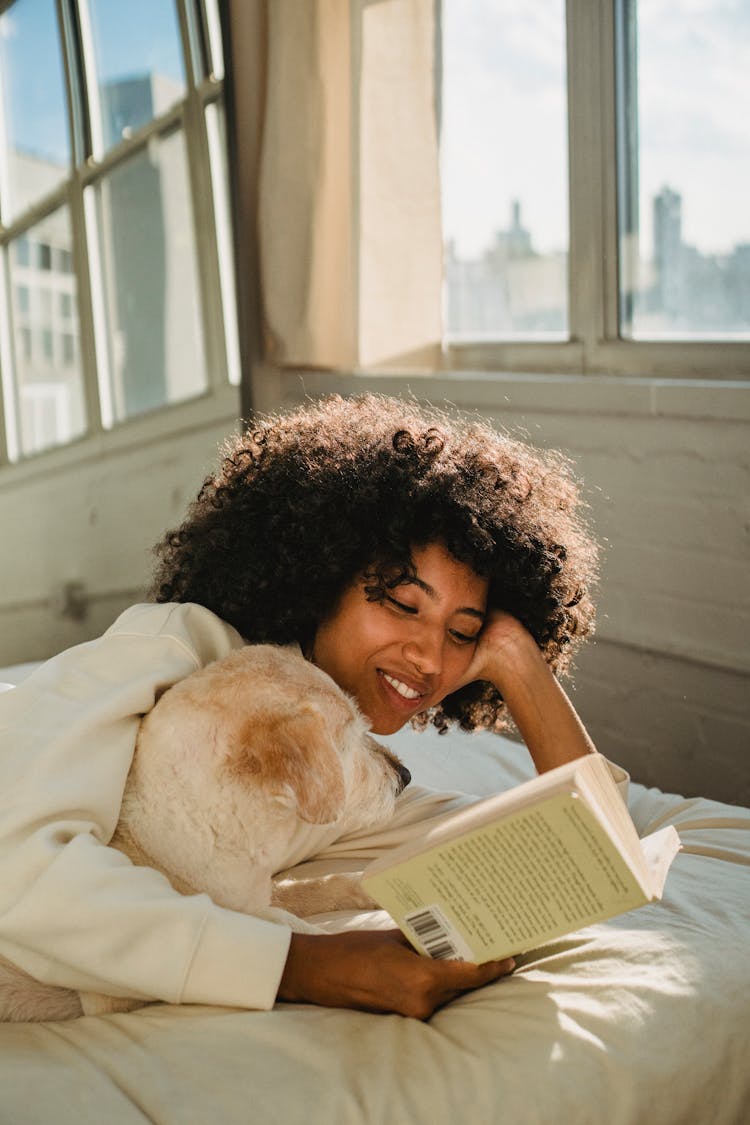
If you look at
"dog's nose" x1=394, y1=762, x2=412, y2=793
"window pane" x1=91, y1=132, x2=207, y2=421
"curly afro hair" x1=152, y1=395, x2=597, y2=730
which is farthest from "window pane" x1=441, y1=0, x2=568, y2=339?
"dog's nose" x1=394, y1=762, x2=412, y2=793

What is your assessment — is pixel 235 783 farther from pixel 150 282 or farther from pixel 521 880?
A: pixel 150 282

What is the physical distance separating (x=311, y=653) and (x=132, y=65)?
2.40 m

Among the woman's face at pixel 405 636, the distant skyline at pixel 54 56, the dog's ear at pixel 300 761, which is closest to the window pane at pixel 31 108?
the distant skyline at pixel 54 56

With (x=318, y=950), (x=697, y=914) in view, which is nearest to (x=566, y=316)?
(x=697, y=914)

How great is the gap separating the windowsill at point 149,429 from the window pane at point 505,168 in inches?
27.6

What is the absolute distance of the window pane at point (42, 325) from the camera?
10.8 ft

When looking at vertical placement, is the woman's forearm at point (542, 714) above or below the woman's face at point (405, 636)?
below

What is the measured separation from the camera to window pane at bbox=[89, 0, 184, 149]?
332cm

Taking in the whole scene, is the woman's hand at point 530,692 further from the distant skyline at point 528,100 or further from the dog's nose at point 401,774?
the distant skyline at point 528,100

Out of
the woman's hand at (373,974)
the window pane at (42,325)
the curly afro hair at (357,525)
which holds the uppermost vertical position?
the window pane at (42,325)

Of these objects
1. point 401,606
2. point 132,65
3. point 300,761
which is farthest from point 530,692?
point 132,65

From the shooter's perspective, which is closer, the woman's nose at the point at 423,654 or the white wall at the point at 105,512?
the woman's nose at the point at 423,654

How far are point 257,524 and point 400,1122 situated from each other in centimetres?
80

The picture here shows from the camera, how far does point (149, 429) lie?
3.45m
